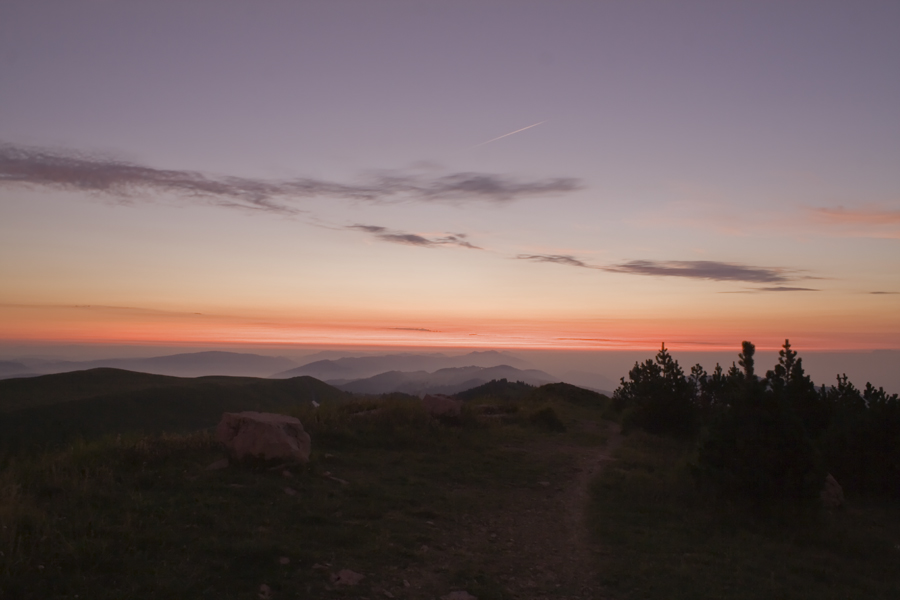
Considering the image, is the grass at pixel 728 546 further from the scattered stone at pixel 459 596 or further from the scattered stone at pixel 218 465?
the scattered stone at pixel 218 465

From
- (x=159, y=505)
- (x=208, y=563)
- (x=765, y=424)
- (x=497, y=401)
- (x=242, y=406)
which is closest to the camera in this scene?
(x=208, y=563)

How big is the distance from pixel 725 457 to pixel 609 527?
139 inches

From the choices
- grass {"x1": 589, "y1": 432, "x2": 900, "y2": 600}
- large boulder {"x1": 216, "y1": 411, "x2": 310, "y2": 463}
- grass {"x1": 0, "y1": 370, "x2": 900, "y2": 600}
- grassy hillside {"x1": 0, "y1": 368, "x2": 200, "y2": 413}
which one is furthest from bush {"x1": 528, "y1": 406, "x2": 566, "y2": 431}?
grassy hillside {"x1": 0, "y1": 368, "x2": 200, "y2": 413}

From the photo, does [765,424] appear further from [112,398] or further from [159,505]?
[112,398]

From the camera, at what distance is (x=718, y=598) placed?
283 inches

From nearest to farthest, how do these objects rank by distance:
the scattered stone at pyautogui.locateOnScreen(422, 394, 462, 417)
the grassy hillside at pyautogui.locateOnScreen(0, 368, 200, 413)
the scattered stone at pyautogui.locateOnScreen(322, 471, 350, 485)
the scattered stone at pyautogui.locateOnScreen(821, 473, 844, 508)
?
the scattered stone at pyautogui.locateOnScreen(322, 471, 350, 485) → the scattered stone at pyautogui.locateOnScreen(821, 473, 844, 508) → the scattered stone at pyautogui.locateOnScreen(422, 394, 462, 417) → the grassy hillside at pyautogui.locateOnScreen(0, 368, 200, 413)

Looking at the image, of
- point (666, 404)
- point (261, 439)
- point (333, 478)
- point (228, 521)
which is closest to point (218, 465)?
point (261, 439)

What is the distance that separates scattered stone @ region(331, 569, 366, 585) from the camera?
6.75 metres

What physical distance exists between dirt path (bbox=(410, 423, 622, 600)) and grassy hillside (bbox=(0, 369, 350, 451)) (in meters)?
45.1

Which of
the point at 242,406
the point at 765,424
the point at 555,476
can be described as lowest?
the point at 242,406

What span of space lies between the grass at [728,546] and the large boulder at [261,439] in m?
6.27

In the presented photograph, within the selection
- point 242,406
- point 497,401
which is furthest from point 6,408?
point 497,401

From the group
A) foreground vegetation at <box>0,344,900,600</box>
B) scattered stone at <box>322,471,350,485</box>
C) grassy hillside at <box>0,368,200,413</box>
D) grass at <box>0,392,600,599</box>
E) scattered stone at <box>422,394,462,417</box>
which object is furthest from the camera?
grassy hillside at <box>0,368,200,413</box>

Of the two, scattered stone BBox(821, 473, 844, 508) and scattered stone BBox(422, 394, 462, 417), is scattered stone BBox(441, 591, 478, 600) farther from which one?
scattered stone BBox(422, 394, 462, 417)
